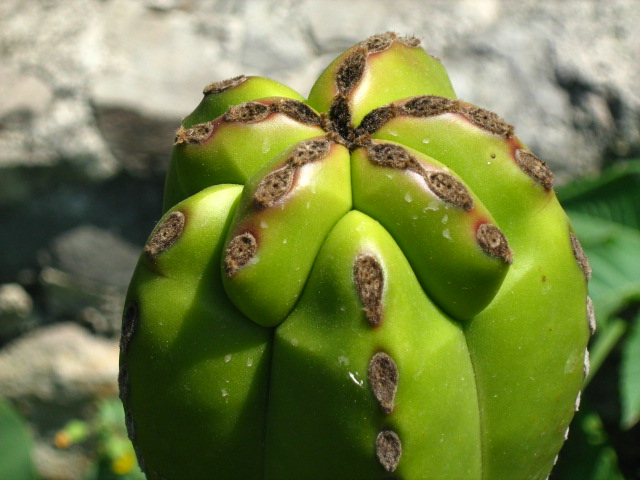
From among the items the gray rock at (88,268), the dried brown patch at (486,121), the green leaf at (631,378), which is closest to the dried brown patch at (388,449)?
the dried brown patch at (486,121)

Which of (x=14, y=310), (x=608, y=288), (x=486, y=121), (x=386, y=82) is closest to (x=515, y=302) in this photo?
(x=486, y=121)

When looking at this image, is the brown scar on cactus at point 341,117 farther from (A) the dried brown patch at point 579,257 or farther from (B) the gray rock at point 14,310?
(B) the gray rock at point 14,310

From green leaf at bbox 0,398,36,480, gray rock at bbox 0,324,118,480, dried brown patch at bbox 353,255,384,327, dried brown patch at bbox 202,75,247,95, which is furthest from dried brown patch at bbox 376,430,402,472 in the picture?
gray rock at bbox 0,324,118,480

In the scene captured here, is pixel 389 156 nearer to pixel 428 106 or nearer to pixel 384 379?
pixel 428 106

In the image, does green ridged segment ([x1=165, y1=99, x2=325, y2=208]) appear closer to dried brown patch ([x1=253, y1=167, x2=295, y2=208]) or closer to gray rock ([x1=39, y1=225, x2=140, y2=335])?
dried brown patch ([x1=253, y1=167, x2=295, y2=208])

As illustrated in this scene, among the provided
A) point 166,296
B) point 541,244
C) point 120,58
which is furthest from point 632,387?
point 120,58

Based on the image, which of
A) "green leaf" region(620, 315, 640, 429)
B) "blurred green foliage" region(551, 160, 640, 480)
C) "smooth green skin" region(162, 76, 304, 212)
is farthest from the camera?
"blurred green foliage" region(551, 160, 640, 480)
